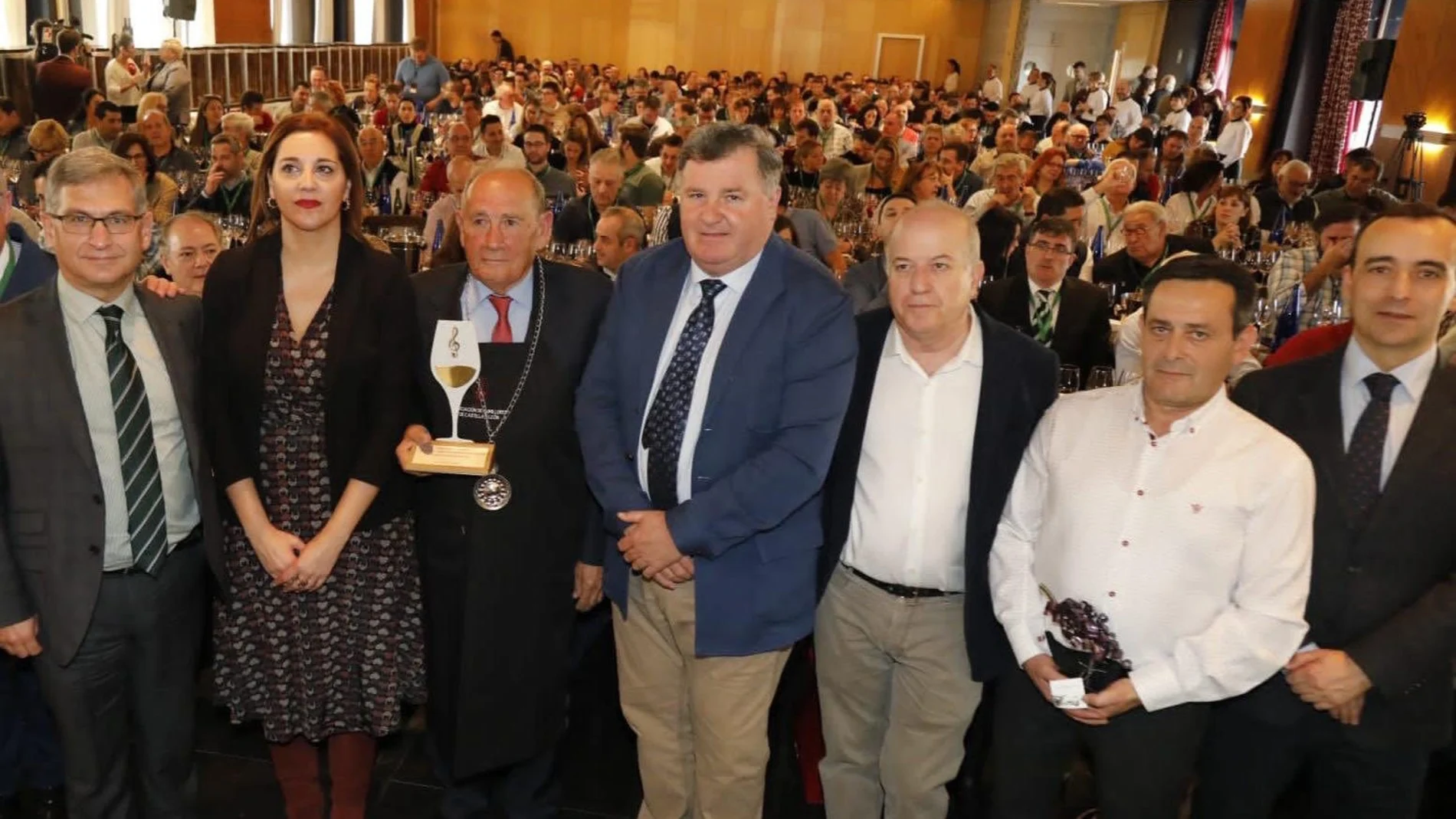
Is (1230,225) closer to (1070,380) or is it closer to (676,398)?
(1070,380)

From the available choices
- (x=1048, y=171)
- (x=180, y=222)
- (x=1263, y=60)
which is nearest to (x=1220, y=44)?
(x=1263, y=60)

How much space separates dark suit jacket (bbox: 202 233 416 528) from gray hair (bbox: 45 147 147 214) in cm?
23

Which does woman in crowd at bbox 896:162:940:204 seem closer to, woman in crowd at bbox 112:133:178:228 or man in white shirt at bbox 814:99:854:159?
woman in crowd at bbox 112:133:178:228

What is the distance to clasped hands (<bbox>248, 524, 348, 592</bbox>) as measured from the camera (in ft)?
8.11

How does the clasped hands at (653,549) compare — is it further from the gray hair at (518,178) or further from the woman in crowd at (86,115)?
the woman in crowd at (86,115)

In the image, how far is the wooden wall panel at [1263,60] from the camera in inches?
632

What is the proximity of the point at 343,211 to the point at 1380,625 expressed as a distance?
2.43m

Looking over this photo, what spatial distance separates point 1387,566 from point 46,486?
2.79 meters

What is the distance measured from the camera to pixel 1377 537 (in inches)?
88.3

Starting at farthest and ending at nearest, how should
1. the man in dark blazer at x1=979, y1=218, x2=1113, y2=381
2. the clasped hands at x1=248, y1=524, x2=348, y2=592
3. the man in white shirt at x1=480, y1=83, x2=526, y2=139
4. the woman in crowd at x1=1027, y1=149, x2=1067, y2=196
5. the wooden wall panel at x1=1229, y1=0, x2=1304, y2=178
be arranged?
the wooden wall panel at x1=1229, y1=0, x2=1304, y2=178
the man in white shirt at x1=480, y1=83, x2=526, y2=139
the woman in crowd at x1=1027, y1=149, x2=1067, y2=196
the man in dark blazer at x1=979, y1=218, x2=1113, y2=381
the clasped hands at x1=248, y1=524, x2=348, y2=592

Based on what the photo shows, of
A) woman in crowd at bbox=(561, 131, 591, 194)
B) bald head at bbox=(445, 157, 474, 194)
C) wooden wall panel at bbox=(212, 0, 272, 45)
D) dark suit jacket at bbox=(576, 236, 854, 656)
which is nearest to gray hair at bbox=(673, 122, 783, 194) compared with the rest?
dark suit jacket at bbox=(576, 236, 854, 656)

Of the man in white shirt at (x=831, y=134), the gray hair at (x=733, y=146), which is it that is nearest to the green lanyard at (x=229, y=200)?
the gray hair at (x=733, y=146)

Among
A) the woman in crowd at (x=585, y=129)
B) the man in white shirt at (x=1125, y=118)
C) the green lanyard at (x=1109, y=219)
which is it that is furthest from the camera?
the man in white shirt at (x=1125, y=118)

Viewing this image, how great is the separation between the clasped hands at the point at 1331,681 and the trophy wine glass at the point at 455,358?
1876 mm
